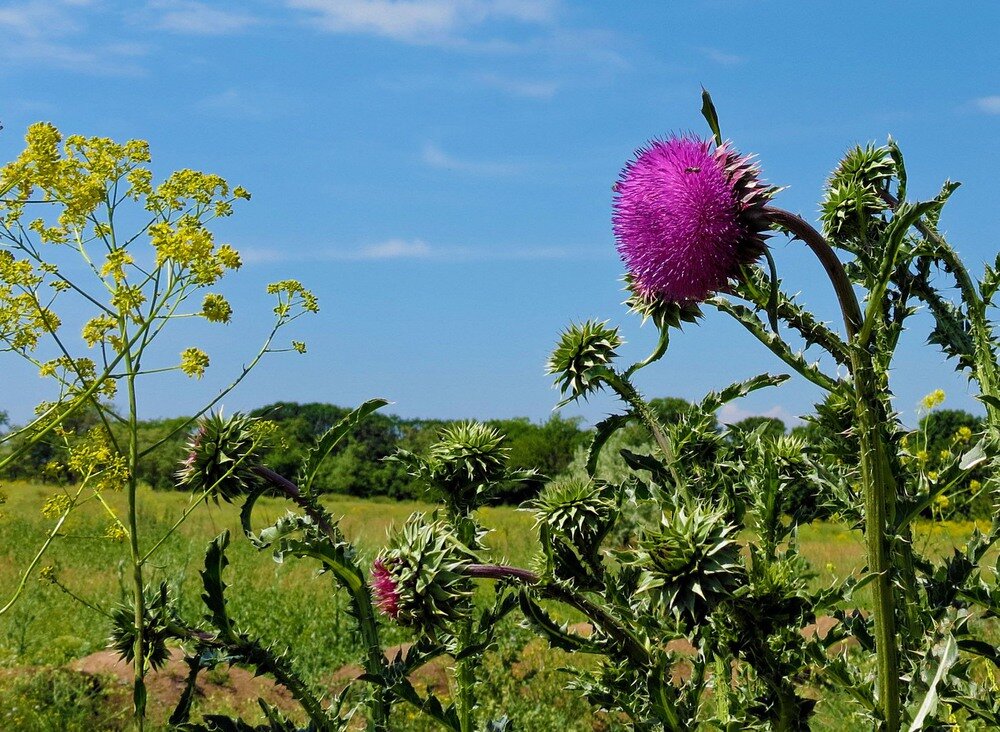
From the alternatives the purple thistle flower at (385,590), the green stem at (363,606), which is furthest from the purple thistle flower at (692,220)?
the green stem at (363,606)

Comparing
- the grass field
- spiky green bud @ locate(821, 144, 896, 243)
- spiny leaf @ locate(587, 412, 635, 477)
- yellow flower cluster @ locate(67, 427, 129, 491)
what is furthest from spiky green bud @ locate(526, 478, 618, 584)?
yellow flower cluster @ locate(67, 427, 129, 491)

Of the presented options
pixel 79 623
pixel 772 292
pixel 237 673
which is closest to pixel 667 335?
pixel 772 292

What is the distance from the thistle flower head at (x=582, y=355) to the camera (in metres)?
3.17

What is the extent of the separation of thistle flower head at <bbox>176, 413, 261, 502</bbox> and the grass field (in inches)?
20.4

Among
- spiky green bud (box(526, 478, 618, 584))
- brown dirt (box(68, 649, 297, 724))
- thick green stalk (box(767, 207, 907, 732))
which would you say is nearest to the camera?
thick green stalk (box(767, 207, 907, 732))

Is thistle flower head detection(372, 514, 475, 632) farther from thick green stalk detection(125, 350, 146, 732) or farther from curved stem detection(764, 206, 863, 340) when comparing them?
curved stem detection(764, 206, 863, 340)

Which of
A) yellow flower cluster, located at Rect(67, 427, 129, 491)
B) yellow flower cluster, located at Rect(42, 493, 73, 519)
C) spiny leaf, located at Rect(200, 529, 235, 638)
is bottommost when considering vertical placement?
spiny leaf, located at Rect(200, 529, 235, 638)

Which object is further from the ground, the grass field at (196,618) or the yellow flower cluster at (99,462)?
the yellow flower cluster at (99,462)

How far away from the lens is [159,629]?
10.8 feet

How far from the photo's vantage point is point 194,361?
3.77m

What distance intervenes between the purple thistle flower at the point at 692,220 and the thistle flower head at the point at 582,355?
0.45 m

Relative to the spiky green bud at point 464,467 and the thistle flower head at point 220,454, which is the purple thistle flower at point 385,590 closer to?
the spiky green bud at point 464,467

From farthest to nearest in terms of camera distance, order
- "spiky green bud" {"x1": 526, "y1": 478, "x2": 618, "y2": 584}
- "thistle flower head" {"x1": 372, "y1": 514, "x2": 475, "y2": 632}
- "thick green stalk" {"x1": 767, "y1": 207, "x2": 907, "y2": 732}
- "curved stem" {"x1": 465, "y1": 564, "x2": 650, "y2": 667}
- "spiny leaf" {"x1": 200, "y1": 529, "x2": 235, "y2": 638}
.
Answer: "spiny leaf" {"x1": 200, "y1": 529, "x2": 235, "y2": 638} < "spiky green bud" {"x1": 526, "y1": 478, "x2": 618, "y2": 584} < "thistle flower head" {"x1": 372, "y1": 514, "x2": 475, "y2": 632} < "curved stem" {"x1": 465, "y1": 564, "x2": 650, "y2": 667} < "thick green stalk" {"x1": 767, "y1": 207, "x2": 907, "y2": 732}

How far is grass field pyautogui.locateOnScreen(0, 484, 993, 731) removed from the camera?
5.78 m
